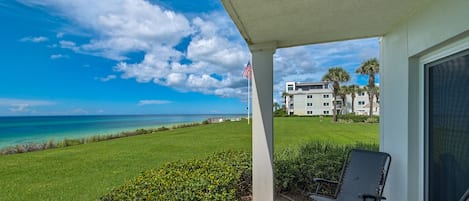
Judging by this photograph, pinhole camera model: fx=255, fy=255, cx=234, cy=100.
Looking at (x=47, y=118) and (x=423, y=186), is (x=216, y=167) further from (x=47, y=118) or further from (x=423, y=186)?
(x=47, y=118)

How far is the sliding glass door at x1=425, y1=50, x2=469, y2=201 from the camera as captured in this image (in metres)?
1.68

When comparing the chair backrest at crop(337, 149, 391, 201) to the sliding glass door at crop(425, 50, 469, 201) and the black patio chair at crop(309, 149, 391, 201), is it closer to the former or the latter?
the black patio chair at crop(309, 149, 391, 201)

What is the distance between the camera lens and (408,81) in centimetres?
233

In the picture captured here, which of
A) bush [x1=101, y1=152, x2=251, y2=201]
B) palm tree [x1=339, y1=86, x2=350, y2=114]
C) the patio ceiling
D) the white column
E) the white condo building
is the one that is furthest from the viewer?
the white condo building

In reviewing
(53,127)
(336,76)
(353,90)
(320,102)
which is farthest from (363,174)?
(353,90)

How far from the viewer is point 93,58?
2323 cm

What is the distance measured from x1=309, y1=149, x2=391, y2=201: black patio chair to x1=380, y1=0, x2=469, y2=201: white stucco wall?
0.14 meters

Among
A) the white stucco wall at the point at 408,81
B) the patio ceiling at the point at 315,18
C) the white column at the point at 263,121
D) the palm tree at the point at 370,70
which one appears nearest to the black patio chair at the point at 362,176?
the white stucco wall at the point at 408,81

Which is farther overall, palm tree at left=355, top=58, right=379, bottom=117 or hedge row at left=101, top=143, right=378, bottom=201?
palm tree at left=355, top=58, right=379, bottom=117

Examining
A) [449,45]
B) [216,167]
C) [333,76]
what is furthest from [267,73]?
[333,76]

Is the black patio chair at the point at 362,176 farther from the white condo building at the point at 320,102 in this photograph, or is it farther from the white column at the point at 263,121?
the white condo building at the point at 320,102

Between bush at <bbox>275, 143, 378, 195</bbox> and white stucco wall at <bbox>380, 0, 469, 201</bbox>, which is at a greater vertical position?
white stucco wall at <bbox>380, 0, 469, 201</bbox>

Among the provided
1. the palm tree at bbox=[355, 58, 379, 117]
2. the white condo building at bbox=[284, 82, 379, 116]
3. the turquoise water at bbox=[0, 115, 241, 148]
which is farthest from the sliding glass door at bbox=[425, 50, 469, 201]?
the white condo building at bbox=[284, 82, 379, 116]

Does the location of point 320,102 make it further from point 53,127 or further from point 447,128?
point 447,128
